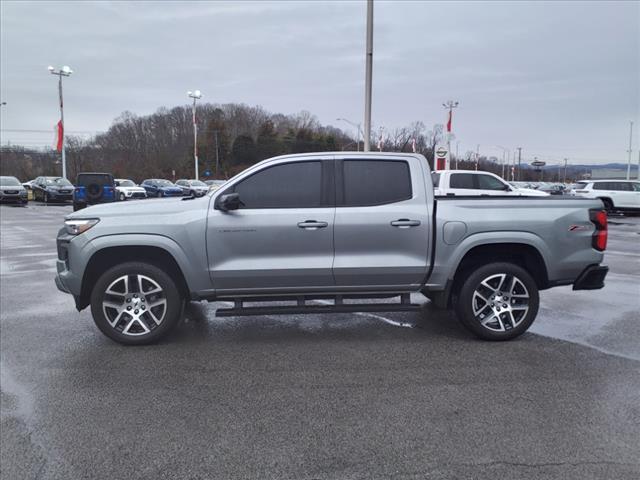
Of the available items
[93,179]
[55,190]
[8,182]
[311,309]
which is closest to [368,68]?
[311,309]

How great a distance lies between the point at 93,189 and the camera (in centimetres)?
2416

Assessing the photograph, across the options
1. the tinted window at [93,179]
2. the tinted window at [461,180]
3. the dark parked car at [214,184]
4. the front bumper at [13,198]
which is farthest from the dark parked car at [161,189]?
the tinted window at [461,180]

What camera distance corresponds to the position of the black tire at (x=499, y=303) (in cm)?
546

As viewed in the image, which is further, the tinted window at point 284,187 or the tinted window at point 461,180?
the tinted window at point 461,180

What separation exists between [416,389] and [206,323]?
9.78ft

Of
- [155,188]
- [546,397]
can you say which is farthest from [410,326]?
[155,188]

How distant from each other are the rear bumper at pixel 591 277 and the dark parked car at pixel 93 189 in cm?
2221

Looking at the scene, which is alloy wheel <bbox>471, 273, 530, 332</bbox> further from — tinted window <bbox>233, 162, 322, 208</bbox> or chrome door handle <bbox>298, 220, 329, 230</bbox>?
tinted window <bbox>233, 162, 322, 208</bbox>

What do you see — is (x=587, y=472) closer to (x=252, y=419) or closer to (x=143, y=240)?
(x=252, y=419)

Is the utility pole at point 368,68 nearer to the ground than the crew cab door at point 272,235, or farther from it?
farther from it

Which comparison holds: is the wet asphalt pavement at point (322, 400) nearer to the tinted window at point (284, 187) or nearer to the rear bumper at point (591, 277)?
the rear bumper at point (591, 277)

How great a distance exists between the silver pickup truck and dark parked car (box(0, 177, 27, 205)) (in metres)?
32.3

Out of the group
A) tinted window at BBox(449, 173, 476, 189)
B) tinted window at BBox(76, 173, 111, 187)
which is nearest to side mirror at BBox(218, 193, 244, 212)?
tinted window at BBox(449, 173, 476, 189)

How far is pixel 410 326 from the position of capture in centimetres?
619
